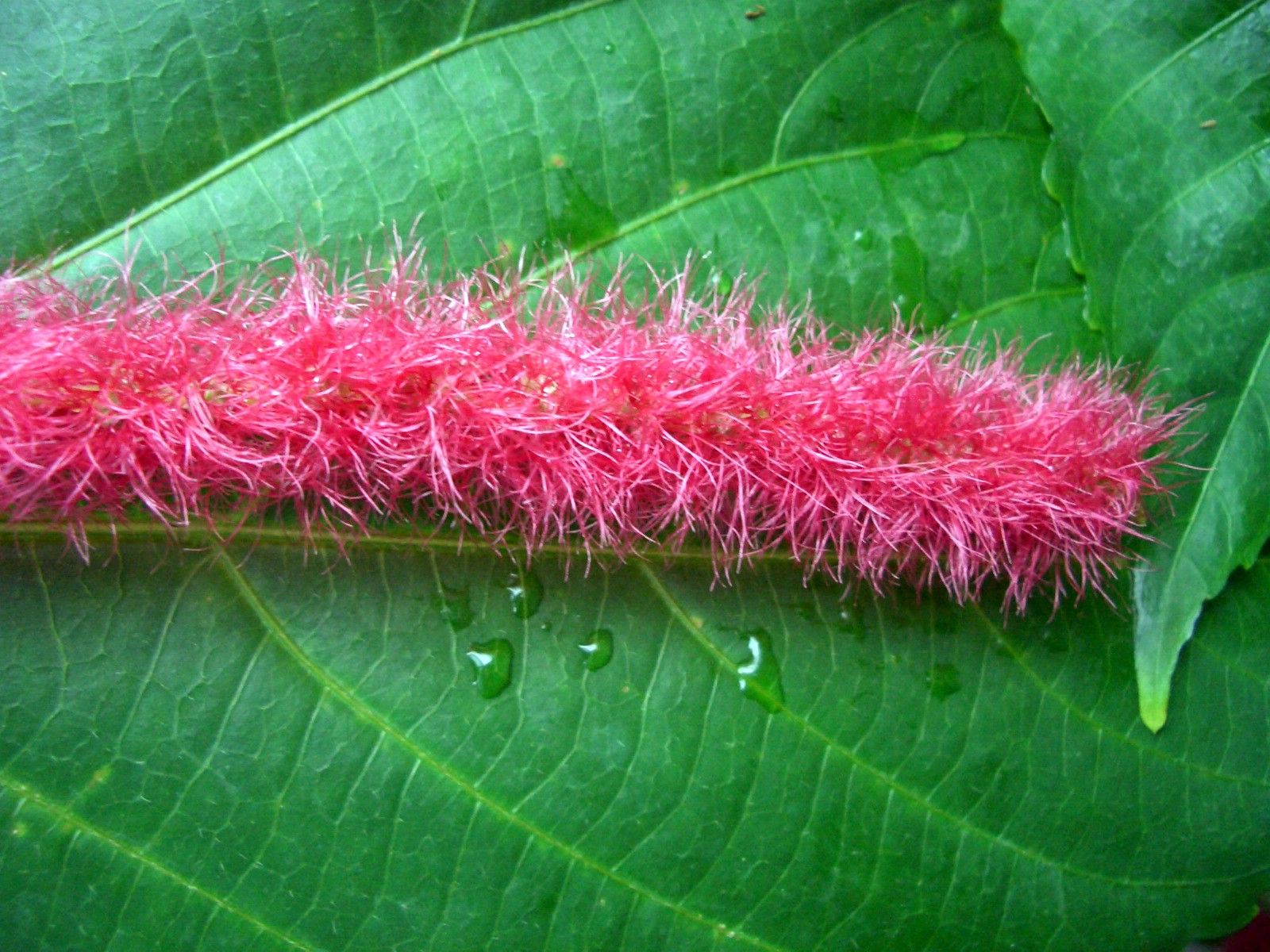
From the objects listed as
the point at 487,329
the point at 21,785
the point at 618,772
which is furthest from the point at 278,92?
the point at 618,772

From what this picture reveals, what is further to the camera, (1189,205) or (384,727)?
(1189,205)

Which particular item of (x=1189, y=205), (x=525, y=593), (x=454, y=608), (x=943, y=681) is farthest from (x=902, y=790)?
(x=1189, y=205)

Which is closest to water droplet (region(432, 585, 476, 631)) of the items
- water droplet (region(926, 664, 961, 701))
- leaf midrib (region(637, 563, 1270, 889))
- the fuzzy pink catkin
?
the fuzzy pink catkin

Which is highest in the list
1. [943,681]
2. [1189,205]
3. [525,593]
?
[1189,205]

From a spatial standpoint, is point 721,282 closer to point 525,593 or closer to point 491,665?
point 525,593

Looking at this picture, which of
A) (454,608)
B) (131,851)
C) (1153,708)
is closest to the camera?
(131,851)

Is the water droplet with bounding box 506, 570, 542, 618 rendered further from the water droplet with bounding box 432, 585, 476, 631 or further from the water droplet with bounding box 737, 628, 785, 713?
the water droplet with bounding box 737, 628, 785, 713

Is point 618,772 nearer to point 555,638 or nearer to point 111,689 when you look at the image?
point 555,638

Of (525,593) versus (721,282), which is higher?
(721,282)
